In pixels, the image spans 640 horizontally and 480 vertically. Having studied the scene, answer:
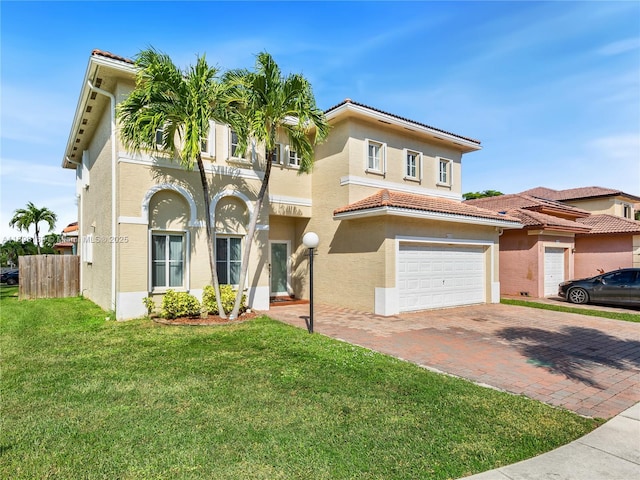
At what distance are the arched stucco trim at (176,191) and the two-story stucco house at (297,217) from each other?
32 millimetres

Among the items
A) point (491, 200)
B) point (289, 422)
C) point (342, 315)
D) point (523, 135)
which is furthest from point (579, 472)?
point (491, 200)

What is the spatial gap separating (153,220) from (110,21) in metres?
5.28

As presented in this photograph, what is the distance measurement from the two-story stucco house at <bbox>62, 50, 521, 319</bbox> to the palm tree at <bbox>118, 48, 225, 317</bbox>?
159 cm

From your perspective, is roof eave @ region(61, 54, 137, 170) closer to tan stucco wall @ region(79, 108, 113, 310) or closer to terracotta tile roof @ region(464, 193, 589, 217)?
tan stucco wall @ region(79, 108, 113, 310)

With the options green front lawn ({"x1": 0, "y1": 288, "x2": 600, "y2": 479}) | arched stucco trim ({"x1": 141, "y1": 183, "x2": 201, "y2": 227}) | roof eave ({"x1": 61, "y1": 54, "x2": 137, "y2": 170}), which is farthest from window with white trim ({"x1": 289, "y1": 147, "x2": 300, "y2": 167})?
green front lawn ({"x1": 0, "y1": 288, "x2": 600, "y2": 479})

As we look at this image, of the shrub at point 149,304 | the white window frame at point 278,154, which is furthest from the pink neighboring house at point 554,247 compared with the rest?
the shrub at point 149,304

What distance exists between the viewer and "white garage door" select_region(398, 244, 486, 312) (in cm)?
1242

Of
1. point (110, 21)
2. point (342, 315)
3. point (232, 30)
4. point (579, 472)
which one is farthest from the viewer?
point (342, 315)

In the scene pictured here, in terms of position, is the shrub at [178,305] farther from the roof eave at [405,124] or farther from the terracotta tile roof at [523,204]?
the terracotta tile roof at [523,204]

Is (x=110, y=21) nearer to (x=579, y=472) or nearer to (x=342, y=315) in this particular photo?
(x=342, y=315)

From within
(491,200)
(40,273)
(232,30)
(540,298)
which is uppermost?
(232,30)

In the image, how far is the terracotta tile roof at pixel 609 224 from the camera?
59.9 feet

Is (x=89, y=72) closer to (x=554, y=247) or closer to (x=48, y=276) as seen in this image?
(x=48, y=276)

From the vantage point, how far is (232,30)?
9.71 meters
